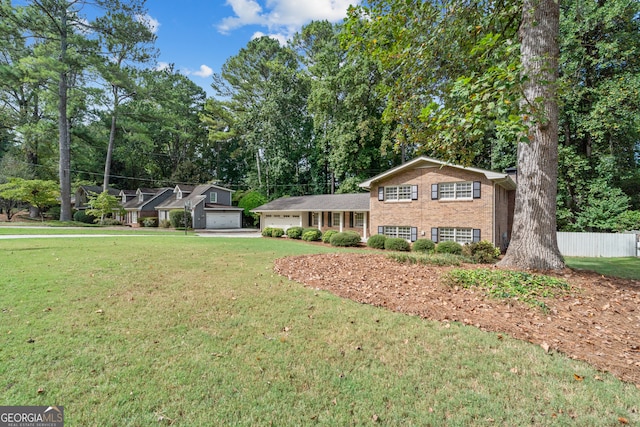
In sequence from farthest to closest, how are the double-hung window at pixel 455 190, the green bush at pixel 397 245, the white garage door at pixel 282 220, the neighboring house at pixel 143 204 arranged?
the neighboring house at pixel 143 204 → the white garage door at pixel 282 220 → the green bush at pixel 397 245 → the double-hung window at pixel 455 190

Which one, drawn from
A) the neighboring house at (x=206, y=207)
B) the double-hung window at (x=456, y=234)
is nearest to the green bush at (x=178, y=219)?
the neighboring house at (x=206, y=207)

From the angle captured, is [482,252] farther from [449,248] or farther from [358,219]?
[358,219]

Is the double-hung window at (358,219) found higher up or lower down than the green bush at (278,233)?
higher up

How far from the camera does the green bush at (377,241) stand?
1841cm

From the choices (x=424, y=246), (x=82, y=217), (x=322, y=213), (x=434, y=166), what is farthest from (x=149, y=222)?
(x=434, y=166)

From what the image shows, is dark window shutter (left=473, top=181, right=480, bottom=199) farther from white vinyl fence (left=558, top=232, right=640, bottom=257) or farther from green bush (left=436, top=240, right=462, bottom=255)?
white vinyl fence (left=558, top=232, right=640, bottom=257)

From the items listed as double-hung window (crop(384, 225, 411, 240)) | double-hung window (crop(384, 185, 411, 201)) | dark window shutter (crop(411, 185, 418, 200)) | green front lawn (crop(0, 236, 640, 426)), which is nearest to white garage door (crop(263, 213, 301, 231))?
double-hung window (crop(384, 225, 411, 240))

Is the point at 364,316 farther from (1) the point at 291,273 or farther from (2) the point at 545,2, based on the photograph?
(2) the point at 545,2

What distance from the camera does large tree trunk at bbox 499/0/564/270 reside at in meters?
7.13

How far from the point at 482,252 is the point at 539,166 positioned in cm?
735

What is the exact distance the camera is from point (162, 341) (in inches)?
160

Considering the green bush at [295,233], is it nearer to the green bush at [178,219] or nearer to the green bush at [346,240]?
the green bush at [346,240]

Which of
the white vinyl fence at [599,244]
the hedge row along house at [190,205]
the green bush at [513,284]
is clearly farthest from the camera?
the hedge row along house at [190,205]

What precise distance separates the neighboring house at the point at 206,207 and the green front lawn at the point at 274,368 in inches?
1188
